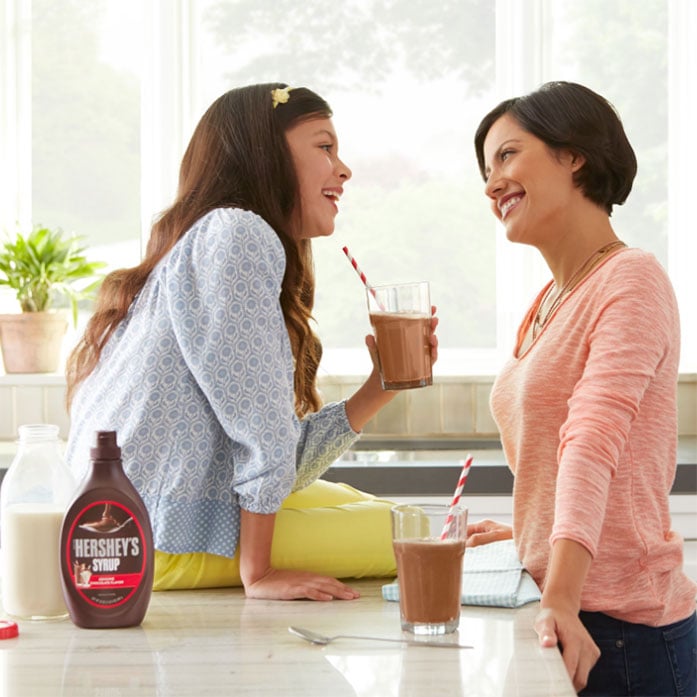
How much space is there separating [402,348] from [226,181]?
364 mm

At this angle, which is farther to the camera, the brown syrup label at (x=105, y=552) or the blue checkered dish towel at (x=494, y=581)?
the blue checkered dish towel at (x=494, y=581)

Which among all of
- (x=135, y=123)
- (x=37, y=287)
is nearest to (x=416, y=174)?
(x=135, y=123)

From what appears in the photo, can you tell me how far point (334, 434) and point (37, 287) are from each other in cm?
194

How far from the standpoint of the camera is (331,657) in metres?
1.07

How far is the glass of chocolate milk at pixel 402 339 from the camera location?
5.28ft

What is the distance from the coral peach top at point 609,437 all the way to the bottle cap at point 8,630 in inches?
23.5

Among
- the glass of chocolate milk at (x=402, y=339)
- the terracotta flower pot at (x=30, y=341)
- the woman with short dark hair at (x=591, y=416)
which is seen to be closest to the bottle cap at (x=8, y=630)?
the woman with short dark hair at (x=591, y=416)

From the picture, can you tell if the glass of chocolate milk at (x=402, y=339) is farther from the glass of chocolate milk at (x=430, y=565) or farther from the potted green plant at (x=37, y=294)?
the potted green plant at (x=37, y=294)

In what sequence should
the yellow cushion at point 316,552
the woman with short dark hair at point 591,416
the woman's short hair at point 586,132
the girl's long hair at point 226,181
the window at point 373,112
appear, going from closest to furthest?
the woman with short dark hair at point 591,416
the yellow cushion at point 316,552
the girl's long hair at point 226,181
the woman's short hair at point 586,132
the window at point 373,112

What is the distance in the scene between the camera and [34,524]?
1.19m

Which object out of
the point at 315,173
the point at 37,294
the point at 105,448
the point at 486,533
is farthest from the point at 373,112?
the point at 105,448

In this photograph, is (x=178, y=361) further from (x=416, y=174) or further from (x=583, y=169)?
(x=416, y=174)

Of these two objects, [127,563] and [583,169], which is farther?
[583,169]

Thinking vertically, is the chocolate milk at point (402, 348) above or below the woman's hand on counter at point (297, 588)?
above
